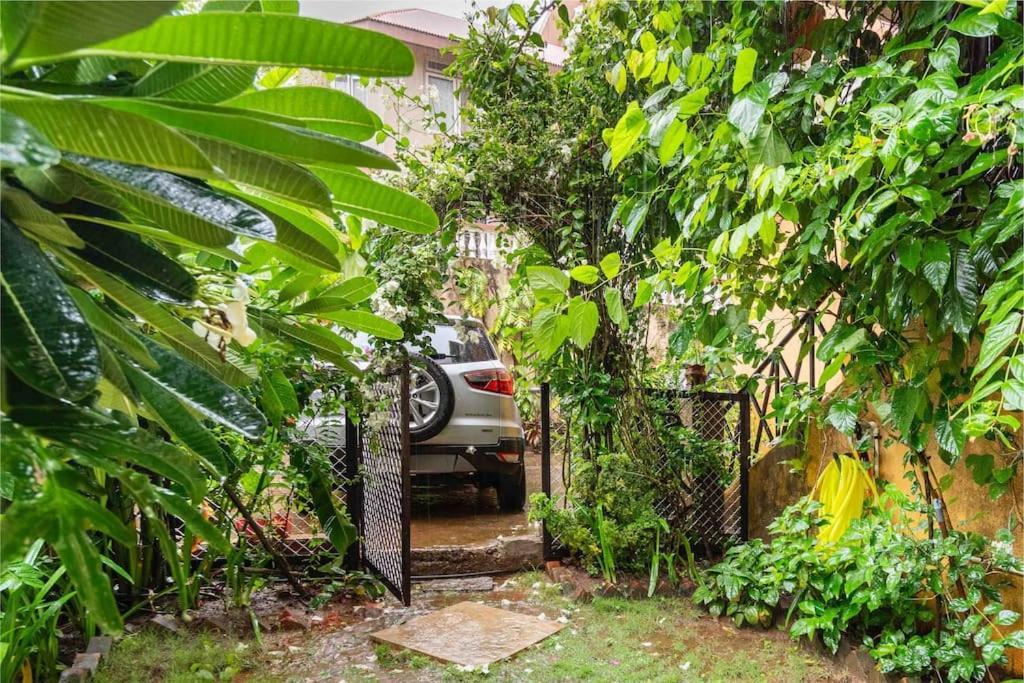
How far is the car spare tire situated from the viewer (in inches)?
137

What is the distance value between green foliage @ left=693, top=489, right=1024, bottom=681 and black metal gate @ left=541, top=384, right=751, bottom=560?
0.68m

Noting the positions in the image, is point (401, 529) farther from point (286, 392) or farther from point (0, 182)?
point (0, 182)

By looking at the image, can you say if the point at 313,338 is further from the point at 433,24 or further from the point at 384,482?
the point at 384,482

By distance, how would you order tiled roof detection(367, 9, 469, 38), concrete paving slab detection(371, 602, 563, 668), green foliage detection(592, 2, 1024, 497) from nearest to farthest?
tiled roof detection(367, 9, 469, 38) < green foliage detection(592, 2, 1024, 497) < concrete paving slab detection(371, 602, 563, 668)

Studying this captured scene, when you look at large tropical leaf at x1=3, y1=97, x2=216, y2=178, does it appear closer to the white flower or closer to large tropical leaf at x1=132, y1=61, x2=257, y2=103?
large tropical leaf at x1=132, y1=61, x2=257, y2=103

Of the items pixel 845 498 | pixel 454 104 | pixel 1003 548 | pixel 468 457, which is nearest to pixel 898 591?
pixel 1003 548

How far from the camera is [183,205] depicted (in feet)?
1.35

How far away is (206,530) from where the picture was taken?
417mm

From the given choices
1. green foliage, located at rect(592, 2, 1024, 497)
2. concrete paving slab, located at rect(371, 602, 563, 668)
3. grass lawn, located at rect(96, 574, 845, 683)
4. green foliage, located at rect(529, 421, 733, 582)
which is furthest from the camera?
green foliage, located at rect(529, 421, 733, 582)

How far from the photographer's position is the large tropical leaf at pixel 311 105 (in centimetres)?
45

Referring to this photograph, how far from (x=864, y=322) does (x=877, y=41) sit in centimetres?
86

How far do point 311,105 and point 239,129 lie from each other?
4.2 inches

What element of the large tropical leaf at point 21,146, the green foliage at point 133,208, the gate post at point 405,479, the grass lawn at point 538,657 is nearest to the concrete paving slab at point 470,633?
the grass lawn at point 538,657

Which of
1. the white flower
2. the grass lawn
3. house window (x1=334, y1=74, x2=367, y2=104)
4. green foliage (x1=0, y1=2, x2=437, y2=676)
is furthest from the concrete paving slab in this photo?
green foliage (x1=0, y1=2, x2=437, y2=676)
